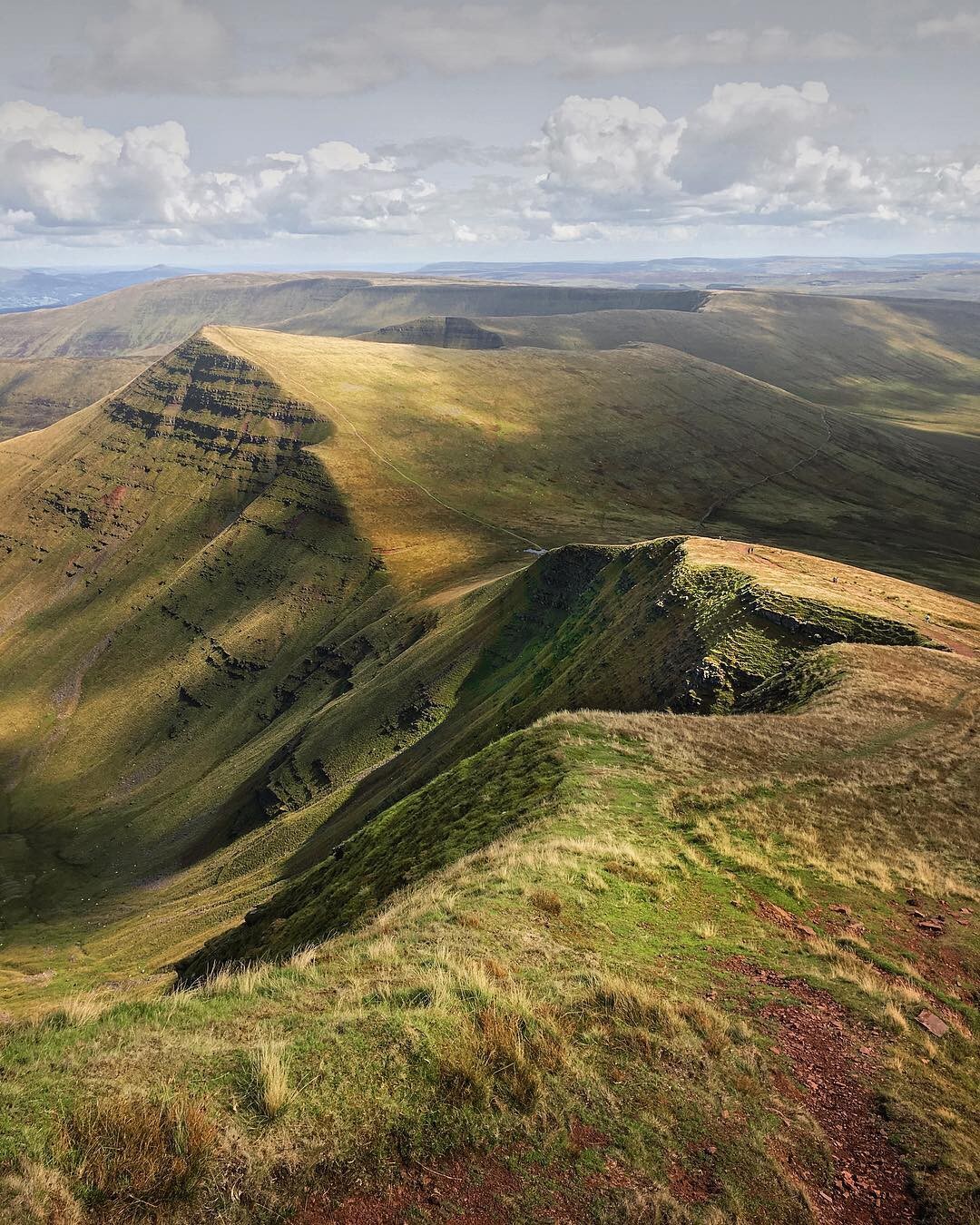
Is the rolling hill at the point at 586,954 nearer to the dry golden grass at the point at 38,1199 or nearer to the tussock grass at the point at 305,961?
the dry golden grass at the point at 38,1199

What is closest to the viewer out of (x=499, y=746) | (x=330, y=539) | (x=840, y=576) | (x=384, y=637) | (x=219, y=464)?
(x=499, y=746)

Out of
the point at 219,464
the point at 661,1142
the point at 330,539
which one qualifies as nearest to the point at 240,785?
the point at 330,539

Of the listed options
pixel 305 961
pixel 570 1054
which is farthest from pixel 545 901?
pixel 305 961

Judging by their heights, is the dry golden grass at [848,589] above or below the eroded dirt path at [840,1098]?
below

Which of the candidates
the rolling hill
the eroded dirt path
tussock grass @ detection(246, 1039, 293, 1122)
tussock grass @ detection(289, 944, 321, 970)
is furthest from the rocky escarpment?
the eroded dirt path

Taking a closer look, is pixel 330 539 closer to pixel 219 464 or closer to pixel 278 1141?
pixel 219 464

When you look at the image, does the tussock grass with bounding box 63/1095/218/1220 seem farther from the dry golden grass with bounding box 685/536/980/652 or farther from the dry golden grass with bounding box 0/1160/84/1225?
the dry golden grass with bounding box 685/536/980/652

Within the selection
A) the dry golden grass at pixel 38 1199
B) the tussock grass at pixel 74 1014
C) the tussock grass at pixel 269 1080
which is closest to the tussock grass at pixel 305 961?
the tussock grass at pixel 74 1014
